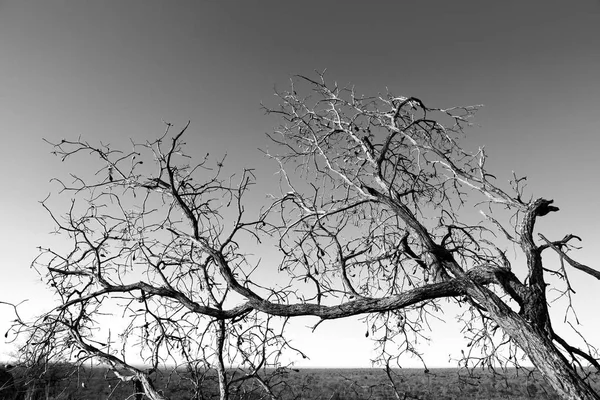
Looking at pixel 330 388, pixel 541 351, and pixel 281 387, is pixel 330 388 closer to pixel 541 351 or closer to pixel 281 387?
pixel 281 387

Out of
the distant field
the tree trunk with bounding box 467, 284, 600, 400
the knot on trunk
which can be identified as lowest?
the distant field

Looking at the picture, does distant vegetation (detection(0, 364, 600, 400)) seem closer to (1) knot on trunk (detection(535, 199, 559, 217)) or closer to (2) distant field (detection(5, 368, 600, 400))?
(2) distant field (detection(5, 368, 600, 400))

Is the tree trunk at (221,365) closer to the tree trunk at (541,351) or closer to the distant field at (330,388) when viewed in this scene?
the distant field at (330,388)

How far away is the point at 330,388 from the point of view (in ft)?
88.7

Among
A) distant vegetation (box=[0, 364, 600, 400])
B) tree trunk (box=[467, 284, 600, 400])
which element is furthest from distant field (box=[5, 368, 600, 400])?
tree trunk (box=[467, 284, 600, 400])

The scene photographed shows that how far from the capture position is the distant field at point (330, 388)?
11.0 ft

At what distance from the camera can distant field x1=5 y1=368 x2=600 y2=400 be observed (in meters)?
3.35

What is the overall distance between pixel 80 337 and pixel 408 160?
4051 mm

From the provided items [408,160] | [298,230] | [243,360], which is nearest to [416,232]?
[298,230]

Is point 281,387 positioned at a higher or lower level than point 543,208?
lower

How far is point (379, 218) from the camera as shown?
175 inches

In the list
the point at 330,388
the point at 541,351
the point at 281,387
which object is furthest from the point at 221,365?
the point at 330,388

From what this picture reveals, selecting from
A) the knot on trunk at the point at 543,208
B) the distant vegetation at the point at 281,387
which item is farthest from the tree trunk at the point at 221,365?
the knot on trunk at the point at 543,208

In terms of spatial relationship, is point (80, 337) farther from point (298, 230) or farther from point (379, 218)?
point (379, 218)
